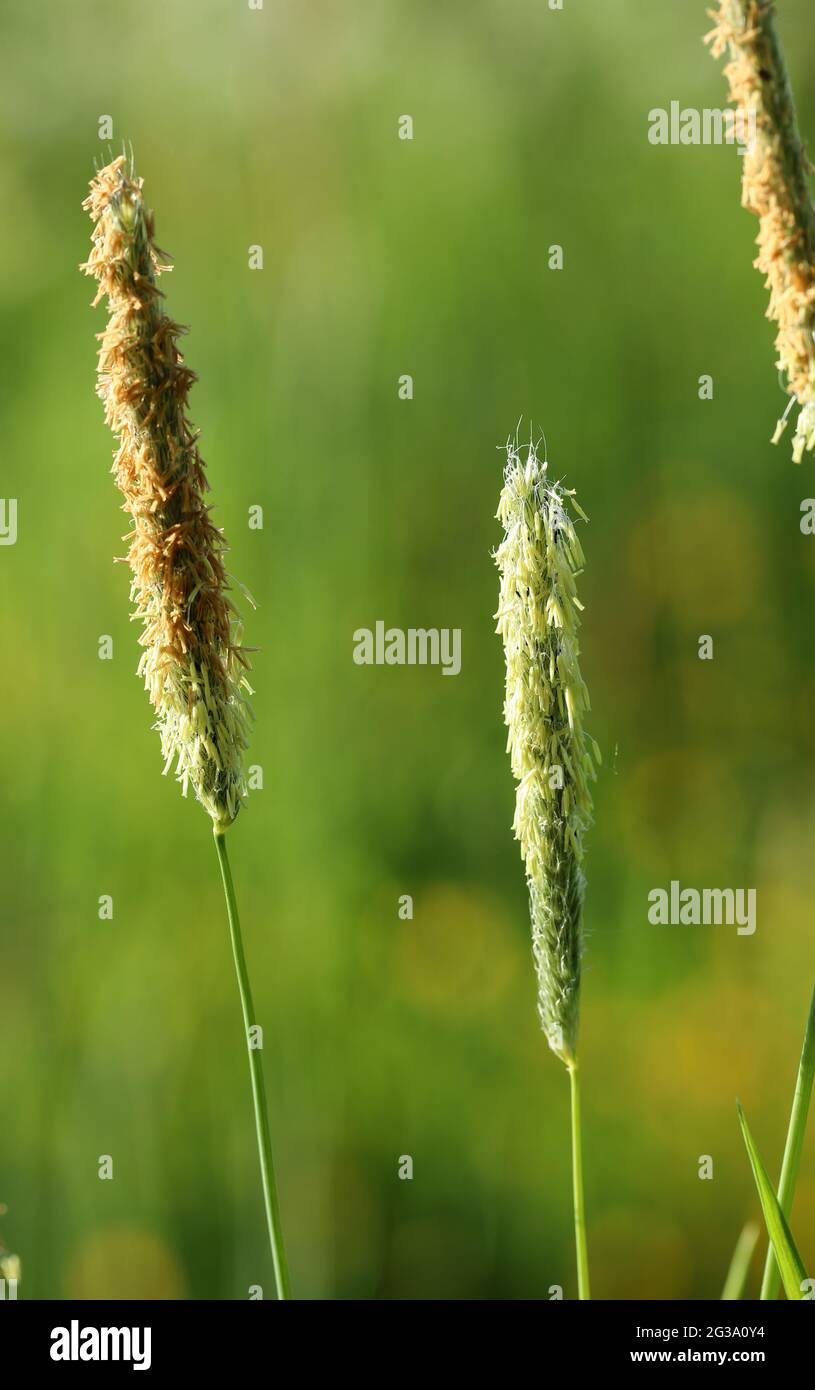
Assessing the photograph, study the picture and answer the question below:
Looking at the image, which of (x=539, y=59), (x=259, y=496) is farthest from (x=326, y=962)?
(x=539, y=59)

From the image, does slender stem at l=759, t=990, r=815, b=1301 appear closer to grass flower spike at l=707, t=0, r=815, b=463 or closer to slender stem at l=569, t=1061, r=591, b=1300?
slender stem at l=569, t=1061, r=591, b=1300

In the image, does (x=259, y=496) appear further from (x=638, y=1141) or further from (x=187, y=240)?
(x=638, y=1141)
